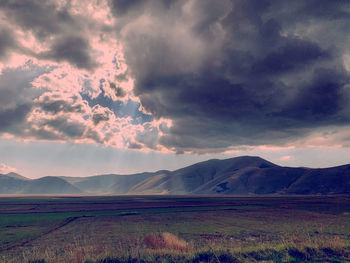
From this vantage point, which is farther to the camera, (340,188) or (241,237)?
(340,188)

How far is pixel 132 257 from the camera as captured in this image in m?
14.1

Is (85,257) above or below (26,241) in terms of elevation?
above

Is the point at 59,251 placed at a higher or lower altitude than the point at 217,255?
lower

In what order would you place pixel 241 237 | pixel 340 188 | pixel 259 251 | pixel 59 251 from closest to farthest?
pixel 259 251 < pixel 59 251 < pixel 241 237 < pixel 340 188

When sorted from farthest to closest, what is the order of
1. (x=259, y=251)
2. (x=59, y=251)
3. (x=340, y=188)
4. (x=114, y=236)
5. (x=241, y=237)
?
(x=340, y=188), (x=114, y=236), (x=241, y=237), (x=59, y=251), (x=259, y=251)

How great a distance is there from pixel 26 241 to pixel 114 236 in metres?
9.94

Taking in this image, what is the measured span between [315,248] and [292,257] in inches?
82.1

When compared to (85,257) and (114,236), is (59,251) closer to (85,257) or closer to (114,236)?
(114,236)

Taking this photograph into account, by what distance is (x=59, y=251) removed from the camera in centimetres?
2214

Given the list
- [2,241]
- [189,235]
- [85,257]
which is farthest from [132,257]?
[2,241]

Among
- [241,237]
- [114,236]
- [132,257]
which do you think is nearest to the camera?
[132,257]

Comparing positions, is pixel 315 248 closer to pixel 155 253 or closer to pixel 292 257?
pixel 292 257

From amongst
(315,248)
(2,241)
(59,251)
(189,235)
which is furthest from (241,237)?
(2,241)

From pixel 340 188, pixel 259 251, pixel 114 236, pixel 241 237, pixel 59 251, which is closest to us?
pixel 259 251
